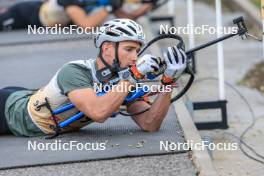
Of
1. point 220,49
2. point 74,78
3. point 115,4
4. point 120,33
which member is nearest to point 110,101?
point 74,78

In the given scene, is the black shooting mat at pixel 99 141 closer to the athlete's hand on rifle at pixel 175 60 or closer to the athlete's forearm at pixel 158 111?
the athlete's forearm at pixel 158 111

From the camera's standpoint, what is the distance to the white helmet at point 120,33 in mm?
5824

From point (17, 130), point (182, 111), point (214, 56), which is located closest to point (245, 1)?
point (214, 56)

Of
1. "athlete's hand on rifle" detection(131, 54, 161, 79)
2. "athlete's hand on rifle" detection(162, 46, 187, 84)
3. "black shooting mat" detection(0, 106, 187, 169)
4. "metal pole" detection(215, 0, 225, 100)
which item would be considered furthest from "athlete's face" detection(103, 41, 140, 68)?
"metal pole" detection(215, 0, 225, 100)

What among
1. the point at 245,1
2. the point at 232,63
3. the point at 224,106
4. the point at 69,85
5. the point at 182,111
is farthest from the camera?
the point at 245,1

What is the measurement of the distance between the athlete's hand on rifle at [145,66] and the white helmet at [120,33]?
246mm

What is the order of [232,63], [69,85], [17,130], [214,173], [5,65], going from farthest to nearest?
[232,63] → [5,65] → [17,130] → [69,85] → [214,173]

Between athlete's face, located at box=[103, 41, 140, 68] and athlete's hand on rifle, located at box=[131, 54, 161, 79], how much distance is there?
0.16 m

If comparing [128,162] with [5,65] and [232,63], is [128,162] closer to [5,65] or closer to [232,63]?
[5,65]

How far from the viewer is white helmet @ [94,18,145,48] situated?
5.82 meters

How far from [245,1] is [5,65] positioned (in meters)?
6.54

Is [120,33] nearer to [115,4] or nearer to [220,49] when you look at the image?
[220,49]

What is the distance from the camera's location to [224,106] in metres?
7.65

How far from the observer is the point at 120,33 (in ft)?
19.1
